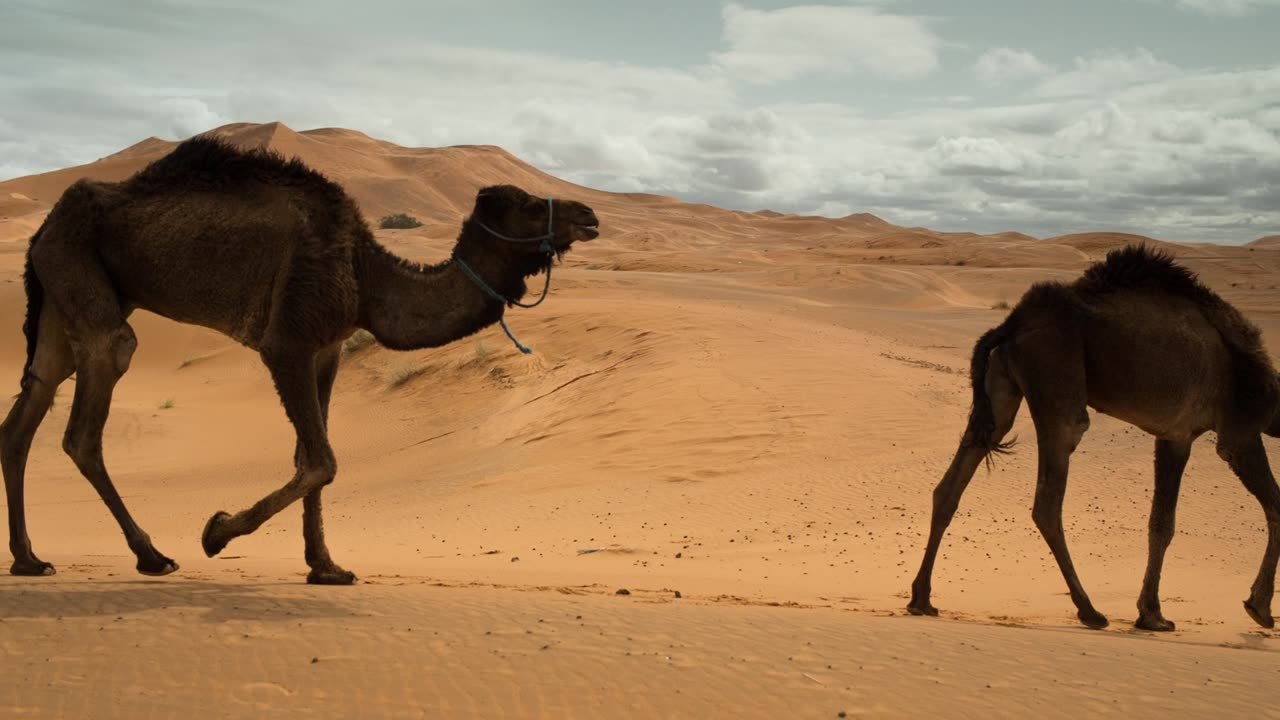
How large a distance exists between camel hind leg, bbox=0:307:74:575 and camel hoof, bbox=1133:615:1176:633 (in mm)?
7895

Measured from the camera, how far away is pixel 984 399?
8266 millimetres

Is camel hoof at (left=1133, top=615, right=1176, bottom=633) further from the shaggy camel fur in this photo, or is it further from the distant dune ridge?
the distant dune ridge

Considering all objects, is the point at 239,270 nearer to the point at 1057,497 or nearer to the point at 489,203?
the point at 489,203

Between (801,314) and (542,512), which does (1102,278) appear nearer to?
(542,512)

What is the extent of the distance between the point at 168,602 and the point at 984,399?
566 centimetres

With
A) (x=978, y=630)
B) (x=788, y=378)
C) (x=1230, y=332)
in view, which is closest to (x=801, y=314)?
(x=788, y=378)

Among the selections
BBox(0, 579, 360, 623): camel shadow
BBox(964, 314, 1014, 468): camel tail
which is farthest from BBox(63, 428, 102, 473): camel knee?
BBox(964, 314, 1014, 468): camel tail

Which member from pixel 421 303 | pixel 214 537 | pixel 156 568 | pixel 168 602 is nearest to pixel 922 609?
pixel 421 303

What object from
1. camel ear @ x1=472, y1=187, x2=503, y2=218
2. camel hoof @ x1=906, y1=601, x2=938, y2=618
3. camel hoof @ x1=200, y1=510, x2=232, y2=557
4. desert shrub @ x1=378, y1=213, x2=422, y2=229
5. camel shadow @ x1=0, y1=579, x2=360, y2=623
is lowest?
camel hoof @ x1=906, y1=601, x2=938, y2=618

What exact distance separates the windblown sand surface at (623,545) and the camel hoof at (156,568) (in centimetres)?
19

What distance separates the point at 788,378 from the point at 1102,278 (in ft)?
30.5

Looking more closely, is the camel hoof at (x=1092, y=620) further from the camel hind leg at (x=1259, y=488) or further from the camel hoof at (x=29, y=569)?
the camel hoof at (x=29, y=569)

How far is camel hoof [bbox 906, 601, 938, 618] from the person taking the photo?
804 cm

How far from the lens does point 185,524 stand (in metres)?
13.9
